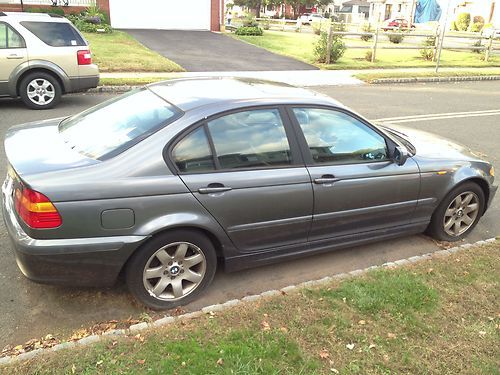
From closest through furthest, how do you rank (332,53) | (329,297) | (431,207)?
(329,297) < (431,207) < (332,53)

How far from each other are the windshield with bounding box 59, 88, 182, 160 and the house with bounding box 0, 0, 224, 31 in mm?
23275

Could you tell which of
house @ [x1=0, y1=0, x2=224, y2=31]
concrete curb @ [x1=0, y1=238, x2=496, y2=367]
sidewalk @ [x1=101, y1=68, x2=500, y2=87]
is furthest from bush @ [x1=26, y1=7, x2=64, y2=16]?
concrete curb @ [x1=0, y1=238, x2=496, y2=367]

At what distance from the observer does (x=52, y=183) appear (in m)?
2.91

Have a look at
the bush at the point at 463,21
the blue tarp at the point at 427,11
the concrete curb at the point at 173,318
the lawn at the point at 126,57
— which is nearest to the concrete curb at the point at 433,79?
the lawn at the point at 126,57

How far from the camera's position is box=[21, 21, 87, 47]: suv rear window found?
8.81 meters

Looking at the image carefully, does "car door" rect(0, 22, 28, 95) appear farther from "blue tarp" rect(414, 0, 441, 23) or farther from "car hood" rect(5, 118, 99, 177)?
"blue tarp" rect(414, 0, 441, 23)

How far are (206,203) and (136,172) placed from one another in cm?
51

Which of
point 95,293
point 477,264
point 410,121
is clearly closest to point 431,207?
point 477,264

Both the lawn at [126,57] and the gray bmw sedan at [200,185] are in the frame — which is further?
the lawn at [126,57]

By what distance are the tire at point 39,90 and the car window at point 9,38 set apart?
568mm

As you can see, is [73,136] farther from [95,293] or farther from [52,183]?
[95,293]

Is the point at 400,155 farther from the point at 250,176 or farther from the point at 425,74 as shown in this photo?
the point at 425,74

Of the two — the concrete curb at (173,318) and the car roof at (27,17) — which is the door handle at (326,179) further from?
the car roof at (27,17)

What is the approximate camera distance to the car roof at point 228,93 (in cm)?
350
